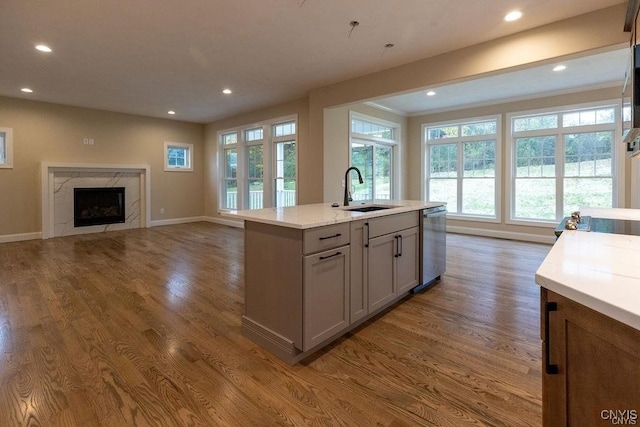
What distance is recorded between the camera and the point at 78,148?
674 centimetres

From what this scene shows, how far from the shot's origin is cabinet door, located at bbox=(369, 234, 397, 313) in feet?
8.50

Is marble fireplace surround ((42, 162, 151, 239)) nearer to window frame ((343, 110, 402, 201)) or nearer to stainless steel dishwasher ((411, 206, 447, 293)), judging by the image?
window frame ((343, 110, 402, 201))

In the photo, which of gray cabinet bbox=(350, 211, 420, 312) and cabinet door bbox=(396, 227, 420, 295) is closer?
gray cabinet bbox=(350, 211, 420, 312)

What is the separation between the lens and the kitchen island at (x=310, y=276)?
6.68 ft

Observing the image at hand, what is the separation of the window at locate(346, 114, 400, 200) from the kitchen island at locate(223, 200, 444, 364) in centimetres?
372

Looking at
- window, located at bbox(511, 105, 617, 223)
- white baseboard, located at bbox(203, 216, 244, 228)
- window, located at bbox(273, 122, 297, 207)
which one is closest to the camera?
window, located at bbox(511, 105, 617, 223)

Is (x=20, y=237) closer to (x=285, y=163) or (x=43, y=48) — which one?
(x=43, y=48)

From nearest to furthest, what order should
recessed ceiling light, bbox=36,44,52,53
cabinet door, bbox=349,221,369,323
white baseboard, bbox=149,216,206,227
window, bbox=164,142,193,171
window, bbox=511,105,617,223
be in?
1. cabinet door, bbox=349,221,369,323
2. recessed ceiling light, bbox=36,44,52,53
3. window, bbox=511,105,617,223
4. white baseboard, bbox=149,216,206,227
5. window, bbox=164,142,193,171

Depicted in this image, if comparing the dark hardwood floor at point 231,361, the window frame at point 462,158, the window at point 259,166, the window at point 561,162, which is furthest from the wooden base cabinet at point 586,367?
the window frame at point 462,158

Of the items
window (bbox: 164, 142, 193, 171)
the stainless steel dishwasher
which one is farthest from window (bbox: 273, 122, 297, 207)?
the stainless steel dishwasher

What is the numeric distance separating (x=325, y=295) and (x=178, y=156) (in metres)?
7.54

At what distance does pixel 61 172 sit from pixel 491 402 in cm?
803

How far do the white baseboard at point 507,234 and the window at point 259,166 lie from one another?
11.9 feet

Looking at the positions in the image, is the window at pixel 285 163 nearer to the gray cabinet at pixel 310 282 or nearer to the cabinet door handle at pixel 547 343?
the gray cabinet at pixel 310 282
